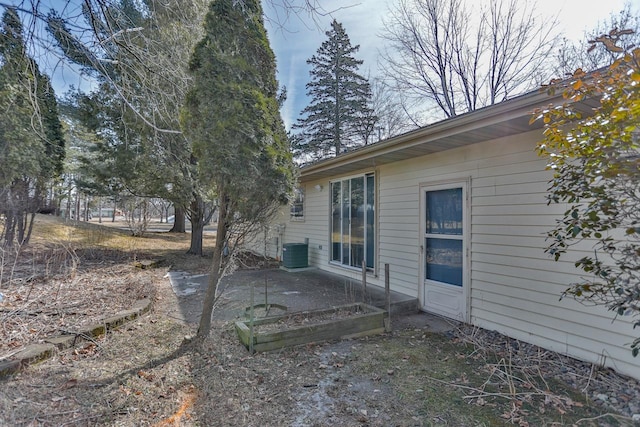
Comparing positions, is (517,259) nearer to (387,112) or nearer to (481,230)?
(481,230)

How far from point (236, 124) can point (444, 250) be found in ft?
11.6

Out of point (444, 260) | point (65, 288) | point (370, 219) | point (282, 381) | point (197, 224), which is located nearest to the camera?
point (282, 381)

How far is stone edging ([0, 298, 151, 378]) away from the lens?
2744 millimetres

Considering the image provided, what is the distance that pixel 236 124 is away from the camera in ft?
10.1

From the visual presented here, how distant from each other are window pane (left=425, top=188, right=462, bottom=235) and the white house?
0.02 meters

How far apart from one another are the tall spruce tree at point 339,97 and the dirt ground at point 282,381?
1547 centimetres

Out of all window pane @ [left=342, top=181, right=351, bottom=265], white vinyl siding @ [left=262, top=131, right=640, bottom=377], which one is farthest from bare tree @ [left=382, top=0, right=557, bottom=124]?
white vinyl siding @ [left=262, top=131, right=640, bottom=377]

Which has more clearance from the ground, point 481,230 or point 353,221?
point 353,221

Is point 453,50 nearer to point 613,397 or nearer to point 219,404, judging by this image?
point 613,397

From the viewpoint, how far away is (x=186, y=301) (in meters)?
5.39

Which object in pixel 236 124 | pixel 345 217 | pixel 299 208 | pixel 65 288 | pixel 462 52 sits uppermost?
pixel 462 52

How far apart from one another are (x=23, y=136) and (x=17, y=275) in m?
3.27

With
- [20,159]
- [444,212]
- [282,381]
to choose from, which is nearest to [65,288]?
[20,159]

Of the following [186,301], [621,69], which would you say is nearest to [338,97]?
[186,301]
